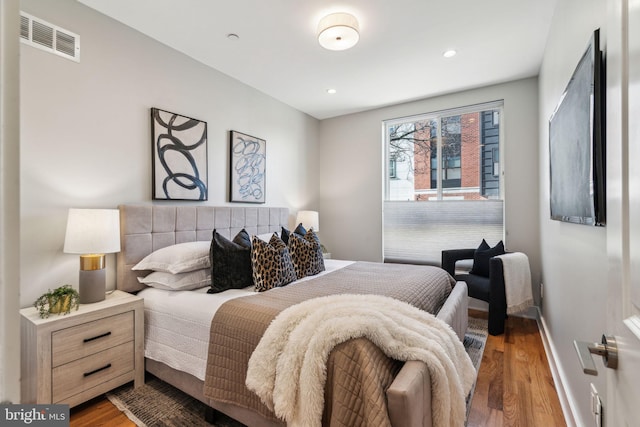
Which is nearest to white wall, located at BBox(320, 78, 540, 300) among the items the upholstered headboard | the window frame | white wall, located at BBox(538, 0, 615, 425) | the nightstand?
the window frame

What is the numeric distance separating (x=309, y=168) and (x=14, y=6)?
13.6ft

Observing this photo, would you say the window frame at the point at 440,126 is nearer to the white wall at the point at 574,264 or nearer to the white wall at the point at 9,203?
the white wall at the point at 574,264

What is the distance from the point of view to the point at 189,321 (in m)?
1.78

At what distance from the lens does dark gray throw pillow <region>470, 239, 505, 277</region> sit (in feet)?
10.3

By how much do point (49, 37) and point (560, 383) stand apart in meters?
3.98

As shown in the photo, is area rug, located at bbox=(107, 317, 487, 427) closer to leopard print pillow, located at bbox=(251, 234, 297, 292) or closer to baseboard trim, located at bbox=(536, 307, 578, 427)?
baseboard trim, located at bbox=(536, 307, 578, 427)

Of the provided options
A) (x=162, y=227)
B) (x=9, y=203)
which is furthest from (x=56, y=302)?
(x=9, y=203)

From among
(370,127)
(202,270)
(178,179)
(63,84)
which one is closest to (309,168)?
(370,127)

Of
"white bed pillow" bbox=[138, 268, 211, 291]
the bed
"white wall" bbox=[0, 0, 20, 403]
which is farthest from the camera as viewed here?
"white bed pillow" bbox=[138, 268, 211, 291]

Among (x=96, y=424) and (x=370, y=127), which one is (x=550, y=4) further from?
(x=96, y=424)

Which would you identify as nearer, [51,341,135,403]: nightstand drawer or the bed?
the bed

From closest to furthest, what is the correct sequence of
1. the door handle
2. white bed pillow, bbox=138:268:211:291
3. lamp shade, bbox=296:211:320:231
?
the door handle, white bed pillow, bbox=138:268:211:291, lamp shade, bbox=296:211:320:231

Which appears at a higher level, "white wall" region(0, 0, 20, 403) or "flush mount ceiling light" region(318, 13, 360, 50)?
"flush mount ceiling light" region(318, 13, 360, 50)

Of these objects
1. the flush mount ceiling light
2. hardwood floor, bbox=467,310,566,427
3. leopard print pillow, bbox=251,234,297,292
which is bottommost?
hardwood floor, bbox=467,310,566,427
